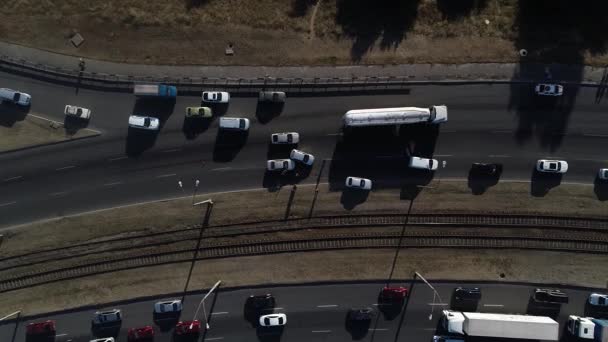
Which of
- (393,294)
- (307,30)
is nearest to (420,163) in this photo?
(393,294)

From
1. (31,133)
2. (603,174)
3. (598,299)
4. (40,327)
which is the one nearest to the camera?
(598,299)

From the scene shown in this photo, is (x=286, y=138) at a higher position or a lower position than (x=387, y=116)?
lower

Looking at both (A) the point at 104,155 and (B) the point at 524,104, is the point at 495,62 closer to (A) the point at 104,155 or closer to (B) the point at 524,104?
(B) the point at 524,104

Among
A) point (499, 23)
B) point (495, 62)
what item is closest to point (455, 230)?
point (495, 62)

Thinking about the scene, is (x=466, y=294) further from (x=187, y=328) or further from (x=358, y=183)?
(x=187, y=328)

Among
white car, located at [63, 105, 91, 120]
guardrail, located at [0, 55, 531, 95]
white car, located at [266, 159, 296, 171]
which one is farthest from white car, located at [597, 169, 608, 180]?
white car, located at [63, 105, 91, 120]
